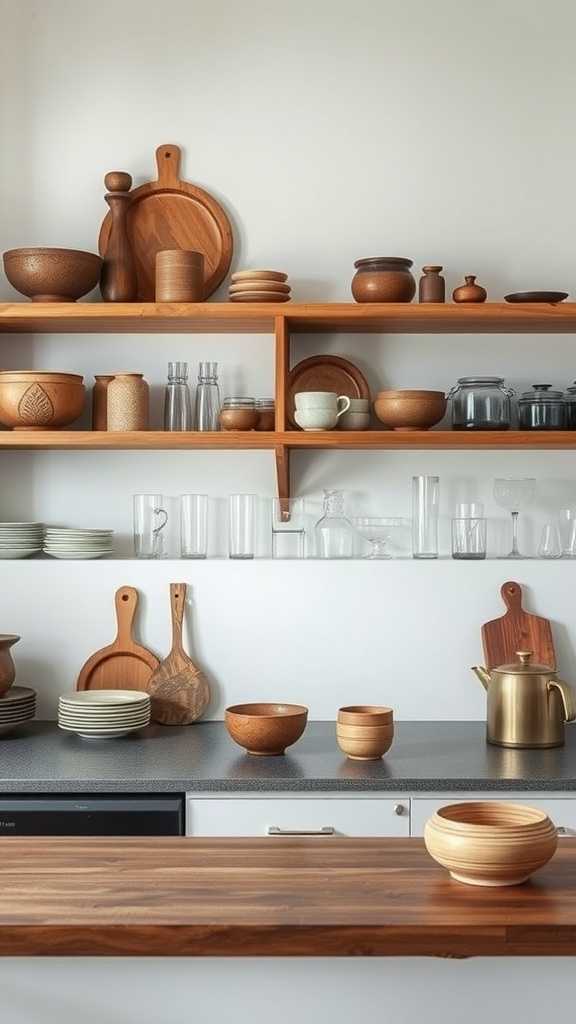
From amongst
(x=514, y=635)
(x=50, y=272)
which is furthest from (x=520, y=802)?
(x=50, y=272)

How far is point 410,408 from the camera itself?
3.61 meters

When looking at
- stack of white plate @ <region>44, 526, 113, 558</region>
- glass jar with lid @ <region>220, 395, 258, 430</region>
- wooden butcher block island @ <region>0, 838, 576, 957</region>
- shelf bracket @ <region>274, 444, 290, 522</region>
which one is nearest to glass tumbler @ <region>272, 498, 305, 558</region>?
shelf bracket @ <region>274, 444, 290, 522</region>

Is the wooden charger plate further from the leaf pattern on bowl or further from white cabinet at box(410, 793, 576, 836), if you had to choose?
white cabinet at box(410, 793, 576, 836)

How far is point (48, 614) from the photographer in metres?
3.77

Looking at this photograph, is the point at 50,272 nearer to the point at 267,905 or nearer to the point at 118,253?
the point at 118,253

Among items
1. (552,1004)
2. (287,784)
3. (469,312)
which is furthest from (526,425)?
(552,1004)

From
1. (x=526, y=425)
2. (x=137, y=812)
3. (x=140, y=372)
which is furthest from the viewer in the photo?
(x=140, y=372)

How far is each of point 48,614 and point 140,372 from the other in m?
0.80

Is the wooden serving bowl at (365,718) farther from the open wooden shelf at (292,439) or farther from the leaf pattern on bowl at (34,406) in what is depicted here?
the leaf pattern on bowl at (34,406)

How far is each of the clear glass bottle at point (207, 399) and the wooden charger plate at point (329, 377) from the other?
243 mm

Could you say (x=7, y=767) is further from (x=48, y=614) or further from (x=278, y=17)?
(x=278, y=17)

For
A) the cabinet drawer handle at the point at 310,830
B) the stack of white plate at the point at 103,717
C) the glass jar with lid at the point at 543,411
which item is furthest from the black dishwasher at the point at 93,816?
the glass jar with lid at the point at 543,411

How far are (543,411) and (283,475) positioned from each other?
2.56 feet

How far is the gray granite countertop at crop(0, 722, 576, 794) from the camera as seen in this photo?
9.85 feet
